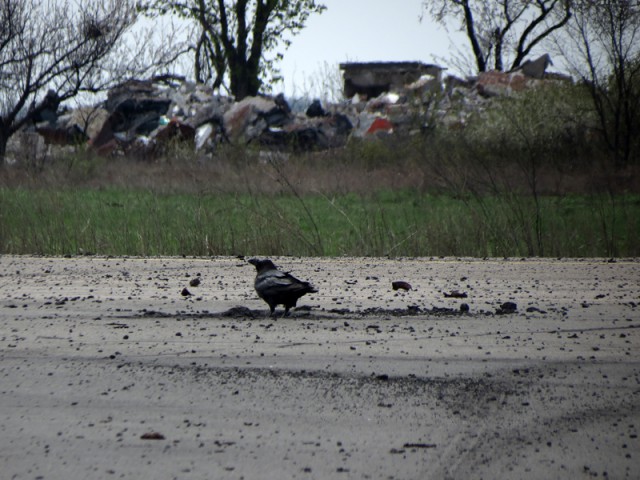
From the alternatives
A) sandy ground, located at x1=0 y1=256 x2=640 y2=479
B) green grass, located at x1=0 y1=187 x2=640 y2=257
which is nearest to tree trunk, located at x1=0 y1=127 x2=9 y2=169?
green grass, located at x1=0 y1=187 x2=640 y2=257

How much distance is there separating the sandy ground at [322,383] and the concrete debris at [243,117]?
908 inches

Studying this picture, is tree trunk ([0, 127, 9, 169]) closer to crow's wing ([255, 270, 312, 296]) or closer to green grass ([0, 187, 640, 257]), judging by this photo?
green grass ([0, 187, 640, 257])

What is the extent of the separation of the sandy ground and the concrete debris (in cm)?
2306

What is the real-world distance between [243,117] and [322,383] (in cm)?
3030

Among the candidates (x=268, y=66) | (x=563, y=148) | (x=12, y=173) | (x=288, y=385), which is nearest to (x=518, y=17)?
(x=268, y=66)

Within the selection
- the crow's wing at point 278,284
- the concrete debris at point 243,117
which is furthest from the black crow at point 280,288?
the concrete debris at point 243,117

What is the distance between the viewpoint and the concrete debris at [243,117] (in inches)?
1308

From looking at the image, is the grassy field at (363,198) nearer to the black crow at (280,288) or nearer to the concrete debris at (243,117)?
the concrete debris at (243,117)

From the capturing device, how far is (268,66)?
148ft

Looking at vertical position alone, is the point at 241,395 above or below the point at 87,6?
below

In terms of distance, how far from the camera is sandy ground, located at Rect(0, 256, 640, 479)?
4.38m

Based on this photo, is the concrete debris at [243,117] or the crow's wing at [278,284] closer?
the crow's wing at [278,284]

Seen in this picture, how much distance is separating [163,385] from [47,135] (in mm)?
31274

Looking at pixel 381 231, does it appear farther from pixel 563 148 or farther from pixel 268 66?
pixel 268 66
